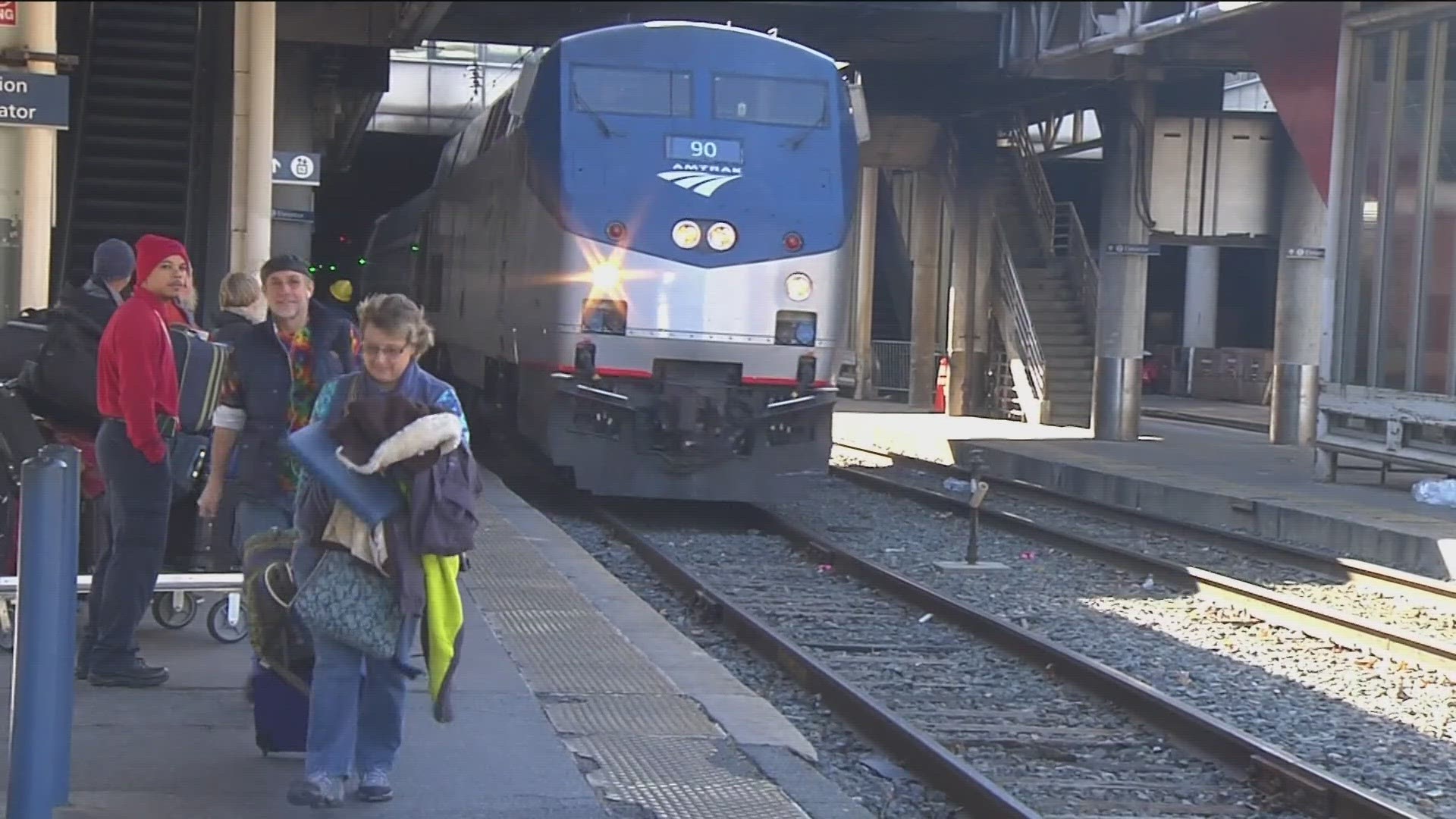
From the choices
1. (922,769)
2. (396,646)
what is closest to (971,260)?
(922,769)

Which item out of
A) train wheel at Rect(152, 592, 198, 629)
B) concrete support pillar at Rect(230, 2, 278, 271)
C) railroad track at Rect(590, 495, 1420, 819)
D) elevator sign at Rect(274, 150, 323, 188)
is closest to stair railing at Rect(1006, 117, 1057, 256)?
elevator sign at Rect(274, 150, 323, 188)

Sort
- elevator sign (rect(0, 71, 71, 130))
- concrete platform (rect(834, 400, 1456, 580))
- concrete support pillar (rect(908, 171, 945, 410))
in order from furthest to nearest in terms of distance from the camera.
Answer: concrete support pillar (rect(908, 171, 945, 410)), concrete platform (rect(834, 400, 1456, 580)), elevator sign (rect(0, 71, 71, 130))

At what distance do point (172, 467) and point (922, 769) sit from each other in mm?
3004

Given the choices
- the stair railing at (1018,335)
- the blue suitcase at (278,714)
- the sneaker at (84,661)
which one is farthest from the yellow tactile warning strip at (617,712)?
the stair railing at (1018,335)

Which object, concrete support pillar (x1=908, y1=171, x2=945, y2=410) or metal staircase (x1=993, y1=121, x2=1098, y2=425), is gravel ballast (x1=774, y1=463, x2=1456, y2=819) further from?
concrete support pillar (x1=908, y1=171, x2=945, y2=410)

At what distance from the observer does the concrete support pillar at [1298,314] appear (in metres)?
22.0

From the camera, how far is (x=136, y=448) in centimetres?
635

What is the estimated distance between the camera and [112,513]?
255 inches

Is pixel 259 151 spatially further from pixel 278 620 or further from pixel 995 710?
pixel 278 620

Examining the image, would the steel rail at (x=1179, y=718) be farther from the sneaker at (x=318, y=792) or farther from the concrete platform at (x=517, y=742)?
the sneaker at (x=318, y=792)

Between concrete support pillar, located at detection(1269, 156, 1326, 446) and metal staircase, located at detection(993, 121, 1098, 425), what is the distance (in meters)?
3.87

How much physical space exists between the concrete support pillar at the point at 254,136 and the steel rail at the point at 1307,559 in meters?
7.40

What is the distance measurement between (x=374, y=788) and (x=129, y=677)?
67.4 inches

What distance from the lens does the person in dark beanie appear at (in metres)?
6.86
